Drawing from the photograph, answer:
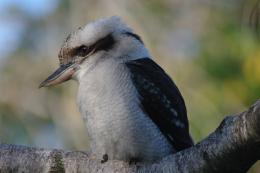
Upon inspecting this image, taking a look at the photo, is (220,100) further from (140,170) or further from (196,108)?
(140,170)

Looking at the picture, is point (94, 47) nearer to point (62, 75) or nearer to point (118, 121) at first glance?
point (62, 75)

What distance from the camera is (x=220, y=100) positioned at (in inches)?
158

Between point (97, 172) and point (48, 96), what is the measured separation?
208cm

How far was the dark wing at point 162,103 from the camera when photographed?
12.4 ft

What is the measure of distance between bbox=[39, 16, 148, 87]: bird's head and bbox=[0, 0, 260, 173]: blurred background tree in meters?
0.40

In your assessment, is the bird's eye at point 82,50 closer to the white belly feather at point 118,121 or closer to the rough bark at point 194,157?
the white belly feather at point 118,121

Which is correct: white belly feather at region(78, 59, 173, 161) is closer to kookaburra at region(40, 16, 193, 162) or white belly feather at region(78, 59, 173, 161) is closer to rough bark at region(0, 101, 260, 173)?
kookaburra at region(40, 16, 193, 162)

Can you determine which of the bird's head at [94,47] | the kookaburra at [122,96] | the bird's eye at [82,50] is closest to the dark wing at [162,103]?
the kookaburra at [122,96]

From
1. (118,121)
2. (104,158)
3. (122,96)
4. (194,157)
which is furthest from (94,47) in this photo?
(194,157)

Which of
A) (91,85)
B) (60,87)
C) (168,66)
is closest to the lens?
(91,85)

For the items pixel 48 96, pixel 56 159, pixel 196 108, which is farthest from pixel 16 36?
pixel 56 159

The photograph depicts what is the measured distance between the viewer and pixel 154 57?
498 cm

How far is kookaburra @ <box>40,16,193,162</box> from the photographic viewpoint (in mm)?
3623

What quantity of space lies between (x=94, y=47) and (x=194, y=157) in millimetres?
1274
